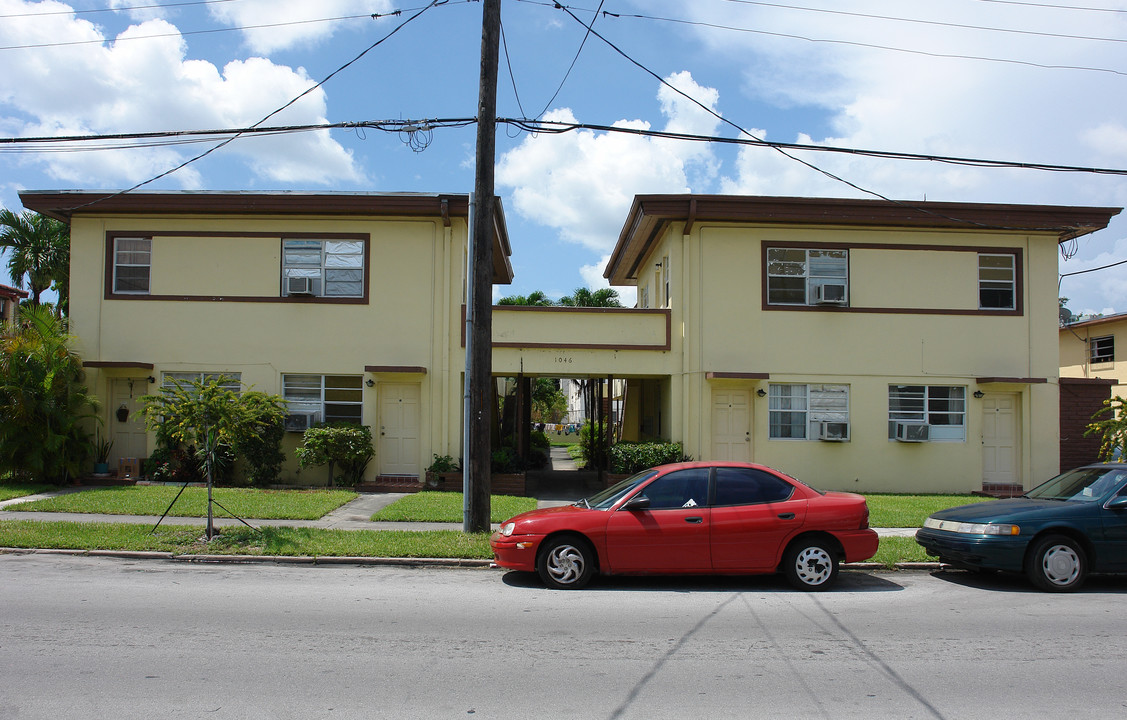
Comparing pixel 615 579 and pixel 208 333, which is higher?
pixel 208 333

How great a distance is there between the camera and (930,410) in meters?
16.9

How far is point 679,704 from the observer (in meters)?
4.85

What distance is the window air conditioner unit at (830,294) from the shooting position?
659 inches

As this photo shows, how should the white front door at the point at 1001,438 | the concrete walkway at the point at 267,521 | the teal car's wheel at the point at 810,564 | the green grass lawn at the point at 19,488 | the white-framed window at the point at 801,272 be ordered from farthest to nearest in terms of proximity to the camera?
1. the white front door at the point at 1001,438
2. the white-framed window at the point at 801,272
3. the green grass lawn at the point at 19,488
4. the concrete walkway at the point at 267,521
5. the teal car's wheel at the point at 810,564

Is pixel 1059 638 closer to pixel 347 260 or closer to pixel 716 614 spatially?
pixel 716 614

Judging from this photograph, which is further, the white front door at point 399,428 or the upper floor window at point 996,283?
the upper floor window at point 996,283

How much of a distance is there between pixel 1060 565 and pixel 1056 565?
4 cm

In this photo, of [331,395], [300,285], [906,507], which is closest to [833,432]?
[906,507]

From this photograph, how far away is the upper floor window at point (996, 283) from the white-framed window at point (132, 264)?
61.1 feet

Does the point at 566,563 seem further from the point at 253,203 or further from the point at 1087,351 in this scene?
the point at 1087,351

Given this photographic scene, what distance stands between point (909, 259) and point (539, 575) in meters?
12.6

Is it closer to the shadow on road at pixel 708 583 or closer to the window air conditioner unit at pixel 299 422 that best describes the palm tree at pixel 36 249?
the window air conditioner unit at pixel 299 422

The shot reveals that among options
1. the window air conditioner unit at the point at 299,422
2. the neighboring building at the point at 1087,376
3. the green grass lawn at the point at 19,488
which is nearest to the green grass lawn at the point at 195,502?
the green grass lawn at the point at 19,488

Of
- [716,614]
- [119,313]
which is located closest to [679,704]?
[716,614]
